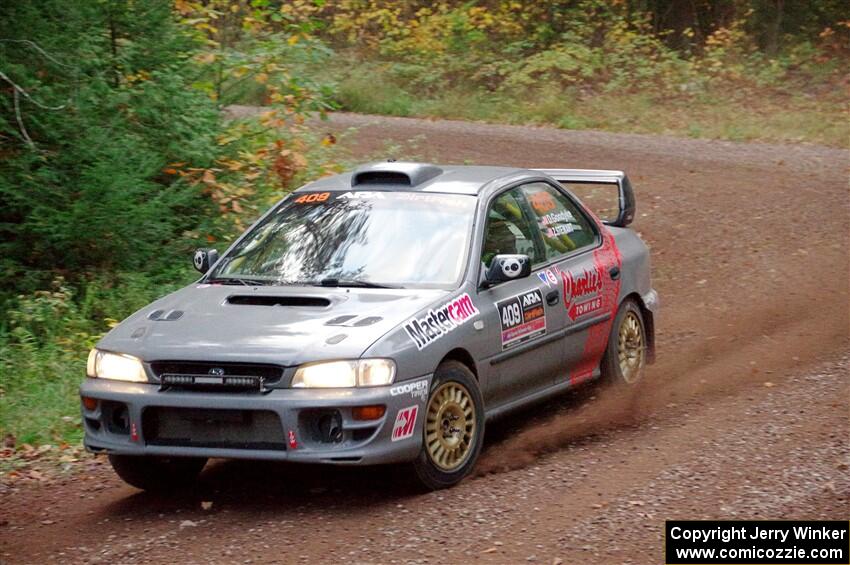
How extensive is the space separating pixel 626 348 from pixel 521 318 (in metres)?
1.61

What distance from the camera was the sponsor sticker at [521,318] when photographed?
7445 mm

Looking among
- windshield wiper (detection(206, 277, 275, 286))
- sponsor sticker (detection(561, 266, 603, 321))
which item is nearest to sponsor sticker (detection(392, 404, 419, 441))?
windshield wiper (detection(206, 277, 275, 286))

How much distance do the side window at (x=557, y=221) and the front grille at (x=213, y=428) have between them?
2.42m

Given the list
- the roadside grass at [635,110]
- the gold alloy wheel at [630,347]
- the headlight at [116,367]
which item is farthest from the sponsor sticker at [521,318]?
the roadside grass at [635,110]

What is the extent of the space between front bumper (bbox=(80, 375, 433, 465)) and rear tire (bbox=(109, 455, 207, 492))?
0.35 metres

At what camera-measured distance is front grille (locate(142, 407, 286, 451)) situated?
638 cm

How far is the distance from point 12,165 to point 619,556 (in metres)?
7.27

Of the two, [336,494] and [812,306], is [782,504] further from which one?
[812,306]

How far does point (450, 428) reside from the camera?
6.89 m

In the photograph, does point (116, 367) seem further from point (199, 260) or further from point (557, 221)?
point (557, 221)

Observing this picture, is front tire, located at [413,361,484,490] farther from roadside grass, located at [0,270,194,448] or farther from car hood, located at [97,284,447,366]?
roadside grass, located at [0,270,194,448]

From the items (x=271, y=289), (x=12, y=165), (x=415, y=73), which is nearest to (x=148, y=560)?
(x=271, y=289)

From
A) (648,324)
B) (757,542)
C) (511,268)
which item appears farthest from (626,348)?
(757,542)

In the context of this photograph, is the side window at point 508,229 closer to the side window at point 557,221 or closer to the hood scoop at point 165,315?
the side window at point 557,221
